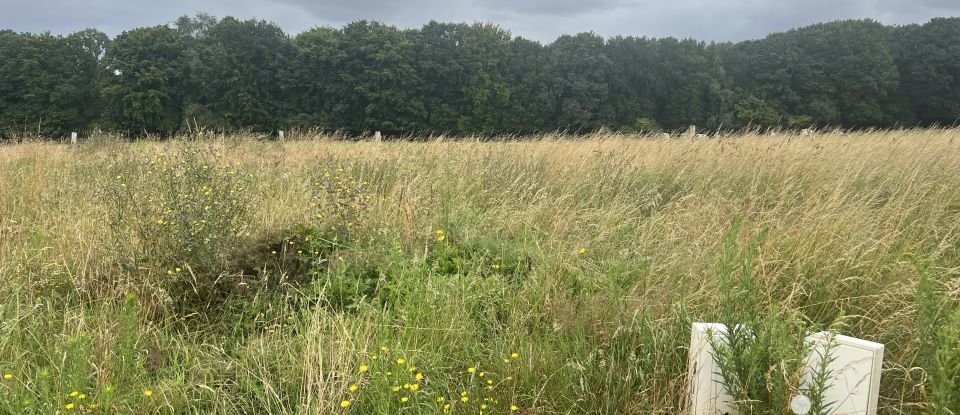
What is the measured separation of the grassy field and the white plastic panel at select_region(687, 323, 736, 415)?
0.09m

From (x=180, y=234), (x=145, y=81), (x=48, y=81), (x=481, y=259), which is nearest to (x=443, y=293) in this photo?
(x=481, y=259)

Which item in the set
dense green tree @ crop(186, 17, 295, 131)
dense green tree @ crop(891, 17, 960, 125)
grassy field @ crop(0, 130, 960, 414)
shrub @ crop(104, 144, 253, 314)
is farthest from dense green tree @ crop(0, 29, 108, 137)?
dense green tree @ crop(891, 17, 960, 125)

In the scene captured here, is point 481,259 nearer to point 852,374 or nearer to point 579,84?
point 852,374

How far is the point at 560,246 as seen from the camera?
3262mm

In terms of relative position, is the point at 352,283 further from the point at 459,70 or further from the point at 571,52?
the point at 571,52

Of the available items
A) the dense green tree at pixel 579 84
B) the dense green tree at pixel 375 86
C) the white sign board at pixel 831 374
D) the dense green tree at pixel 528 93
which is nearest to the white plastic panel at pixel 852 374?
the white sign board at pixel 831 374

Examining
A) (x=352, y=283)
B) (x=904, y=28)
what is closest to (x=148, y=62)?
(x=352, y=283)

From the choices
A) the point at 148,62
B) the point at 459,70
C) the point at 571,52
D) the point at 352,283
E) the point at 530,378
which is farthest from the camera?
the point at 571,52

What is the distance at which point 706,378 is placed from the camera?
1890 mm

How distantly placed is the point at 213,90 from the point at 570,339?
33.7 meters

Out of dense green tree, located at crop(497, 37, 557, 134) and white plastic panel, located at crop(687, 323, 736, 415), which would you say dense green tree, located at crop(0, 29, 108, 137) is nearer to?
dense green tree, located at crop(497, 37, 557, 134)

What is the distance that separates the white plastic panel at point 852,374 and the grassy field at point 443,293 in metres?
0.11

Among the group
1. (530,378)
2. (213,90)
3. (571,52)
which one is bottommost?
(530,378)

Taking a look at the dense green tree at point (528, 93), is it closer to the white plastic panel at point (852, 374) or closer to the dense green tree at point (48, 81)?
the dense green tree at point (48, 81)
